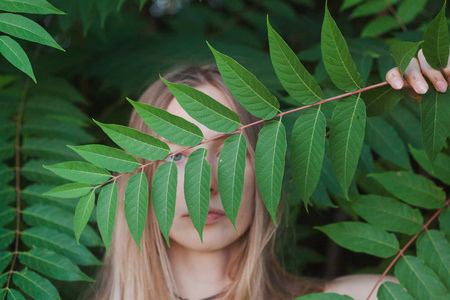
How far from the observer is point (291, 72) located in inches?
30.8

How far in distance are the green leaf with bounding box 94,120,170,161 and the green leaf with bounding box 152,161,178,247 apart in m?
0.03

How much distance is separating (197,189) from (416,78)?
1.35ft

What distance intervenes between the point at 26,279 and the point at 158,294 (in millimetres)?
302

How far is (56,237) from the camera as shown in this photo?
1.11m

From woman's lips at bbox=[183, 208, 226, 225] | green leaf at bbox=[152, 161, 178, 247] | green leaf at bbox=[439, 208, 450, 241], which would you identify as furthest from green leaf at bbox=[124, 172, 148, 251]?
green leaf at bbox=[439, 208, 450, 241]

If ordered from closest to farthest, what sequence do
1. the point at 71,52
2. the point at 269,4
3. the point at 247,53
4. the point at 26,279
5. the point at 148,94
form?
the point at 26,279 → the point at 148,94 → the point at 247,53 → the point at 71,52 → the point at 269,4

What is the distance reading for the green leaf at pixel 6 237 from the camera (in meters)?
1.11

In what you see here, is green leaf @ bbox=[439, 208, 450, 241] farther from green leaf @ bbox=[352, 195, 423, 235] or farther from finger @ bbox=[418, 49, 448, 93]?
finger @ bbox=[418, 49, 448, 93]

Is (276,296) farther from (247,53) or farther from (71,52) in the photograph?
(71,52)

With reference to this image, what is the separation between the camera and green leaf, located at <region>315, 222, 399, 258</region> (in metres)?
1.04

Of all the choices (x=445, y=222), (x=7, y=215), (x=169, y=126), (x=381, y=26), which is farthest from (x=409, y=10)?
(x=7, y=215)

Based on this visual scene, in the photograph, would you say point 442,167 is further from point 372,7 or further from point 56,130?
point 56,130

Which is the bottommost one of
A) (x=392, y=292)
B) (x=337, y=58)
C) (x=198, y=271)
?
(x=392, y=292)

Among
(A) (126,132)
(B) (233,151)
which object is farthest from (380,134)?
(A) (126,132)
